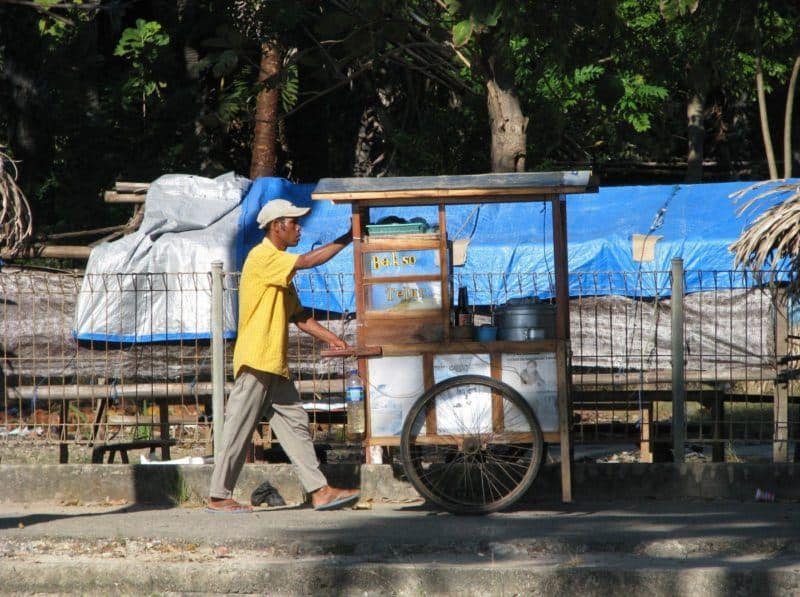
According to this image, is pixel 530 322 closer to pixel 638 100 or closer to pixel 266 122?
pixel 638 100

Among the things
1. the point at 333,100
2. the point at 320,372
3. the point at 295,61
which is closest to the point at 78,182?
the point at 333,100

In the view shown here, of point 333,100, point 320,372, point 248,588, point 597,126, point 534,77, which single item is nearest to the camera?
point 248,588

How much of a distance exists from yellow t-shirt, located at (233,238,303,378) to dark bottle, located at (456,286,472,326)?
1098mm

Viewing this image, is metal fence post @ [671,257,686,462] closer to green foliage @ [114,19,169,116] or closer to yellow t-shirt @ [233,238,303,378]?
yellow t-shirt @ [233,238,303,378]

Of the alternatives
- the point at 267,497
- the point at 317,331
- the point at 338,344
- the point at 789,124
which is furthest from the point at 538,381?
the point at 789,124

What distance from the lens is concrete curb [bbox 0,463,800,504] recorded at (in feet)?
25.3

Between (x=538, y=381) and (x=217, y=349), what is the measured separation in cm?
229

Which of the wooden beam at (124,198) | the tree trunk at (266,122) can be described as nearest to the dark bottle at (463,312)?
the wooden beam at (124,198)

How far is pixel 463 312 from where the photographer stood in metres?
7.41

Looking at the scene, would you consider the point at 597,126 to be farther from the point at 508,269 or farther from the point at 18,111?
the point at 18,111

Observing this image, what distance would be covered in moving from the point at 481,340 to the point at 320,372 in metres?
2.24

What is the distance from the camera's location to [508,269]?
11.9 meters

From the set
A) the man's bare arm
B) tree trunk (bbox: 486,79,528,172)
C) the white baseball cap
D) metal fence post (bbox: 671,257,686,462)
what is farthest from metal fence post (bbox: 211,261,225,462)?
tree trunk (bbox: 486,79,528,172)

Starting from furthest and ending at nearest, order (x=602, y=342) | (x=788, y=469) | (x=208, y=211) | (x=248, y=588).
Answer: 1. (x=208, y=211)
2. (x=602, y=342)
3. (x=788, y=469)
4. (x=248, y=588)
